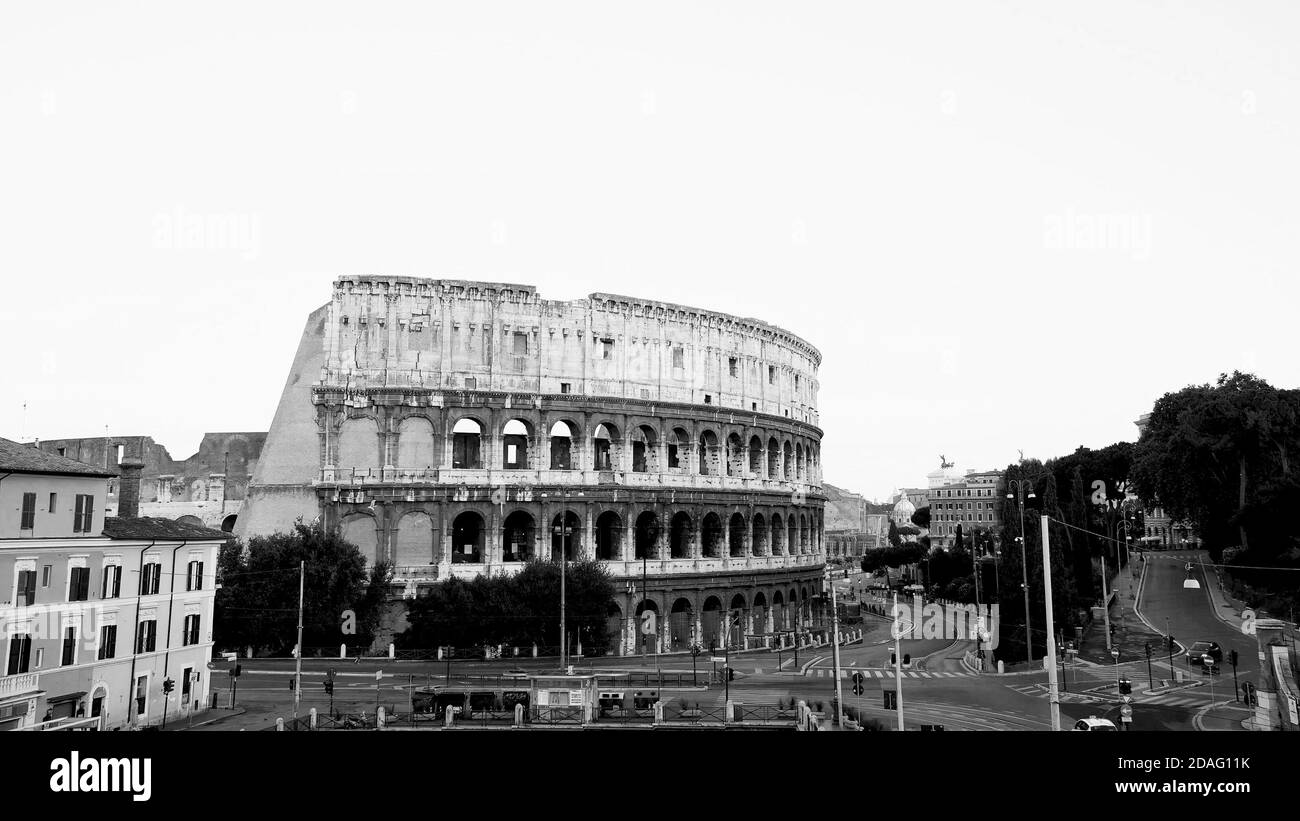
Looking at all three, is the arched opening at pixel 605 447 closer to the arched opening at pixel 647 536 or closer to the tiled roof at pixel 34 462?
the arched opening at pixel 647 536

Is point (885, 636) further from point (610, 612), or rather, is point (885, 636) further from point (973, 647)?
point (610, 612)

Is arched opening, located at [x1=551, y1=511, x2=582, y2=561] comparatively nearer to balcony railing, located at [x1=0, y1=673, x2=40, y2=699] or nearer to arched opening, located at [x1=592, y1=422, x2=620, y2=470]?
arched opening, located at [x1=592, y1=422, x2=620, y2=470]

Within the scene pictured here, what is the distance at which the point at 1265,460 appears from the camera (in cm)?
6775

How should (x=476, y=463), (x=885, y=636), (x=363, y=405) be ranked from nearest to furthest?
(x=363, y=405)
(x=476, y=463)
(x=885, y=636)

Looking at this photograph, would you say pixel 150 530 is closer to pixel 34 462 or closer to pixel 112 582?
pixel 112 582

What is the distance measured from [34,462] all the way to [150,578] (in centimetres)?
791

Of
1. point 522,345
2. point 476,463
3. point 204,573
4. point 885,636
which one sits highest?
point 522,345

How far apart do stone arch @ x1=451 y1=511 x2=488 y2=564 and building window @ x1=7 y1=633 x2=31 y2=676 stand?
3106 cm

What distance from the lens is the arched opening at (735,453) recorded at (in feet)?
245

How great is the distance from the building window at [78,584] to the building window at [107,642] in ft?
5.74
